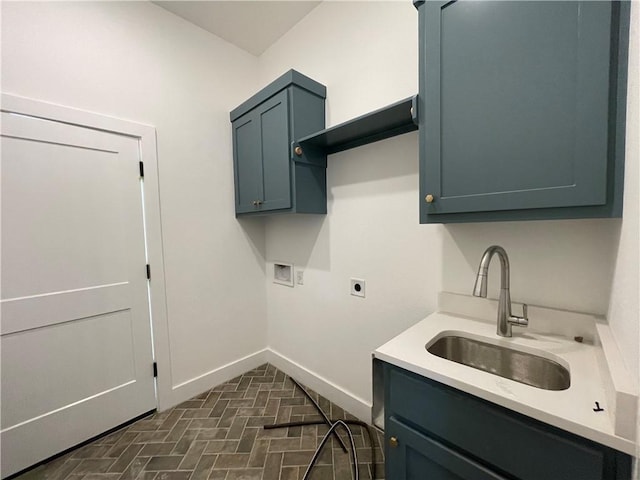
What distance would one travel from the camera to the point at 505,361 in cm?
114

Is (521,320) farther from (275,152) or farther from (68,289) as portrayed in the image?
(68,289)

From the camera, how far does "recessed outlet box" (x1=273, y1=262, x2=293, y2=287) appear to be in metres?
2.44

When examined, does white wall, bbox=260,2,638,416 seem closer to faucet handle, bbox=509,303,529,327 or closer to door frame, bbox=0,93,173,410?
faucet handle, bbox=509,303,529,327

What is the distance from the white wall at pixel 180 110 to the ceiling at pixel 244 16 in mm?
86

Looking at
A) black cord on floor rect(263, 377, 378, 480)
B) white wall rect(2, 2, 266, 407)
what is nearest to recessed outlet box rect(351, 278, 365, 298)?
black cord on floor rect(263, 377, 378, 480)

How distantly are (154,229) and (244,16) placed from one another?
6.11 feet

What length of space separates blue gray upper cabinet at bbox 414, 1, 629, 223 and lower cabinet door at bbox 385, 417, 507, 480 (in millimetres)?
884

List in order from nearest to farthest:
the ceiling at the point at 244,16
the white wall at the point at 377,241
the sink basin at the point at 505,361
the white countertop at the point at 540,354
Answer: the white countertop at the point at 540,354 → the sink basin at the point at 505,361 → the white wall at the point at 377,241 → the ceiling at the point at 244,16

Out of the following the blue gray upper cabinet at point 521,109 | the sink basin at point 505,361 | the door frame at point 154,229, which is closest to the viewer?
the blue gray upper cabinet at point 521,109

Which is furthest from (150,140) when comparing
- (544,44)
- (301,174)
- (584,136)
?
(584,136)

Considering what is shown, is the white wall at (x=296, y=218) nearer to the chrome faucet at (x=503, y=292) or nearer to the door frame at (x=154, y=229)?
the door frame at (x=154, y=229)

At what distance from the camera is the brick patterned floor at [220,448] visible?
4.97 feet

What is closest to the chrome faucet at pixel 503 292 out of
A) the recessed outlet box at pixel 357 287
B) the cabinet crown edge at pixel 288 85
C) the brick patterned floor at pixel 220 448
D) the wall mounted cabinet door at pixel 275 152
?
the recessed outlet box at pixel 357 287

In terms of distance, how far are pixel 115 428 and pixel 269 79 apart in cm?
316
